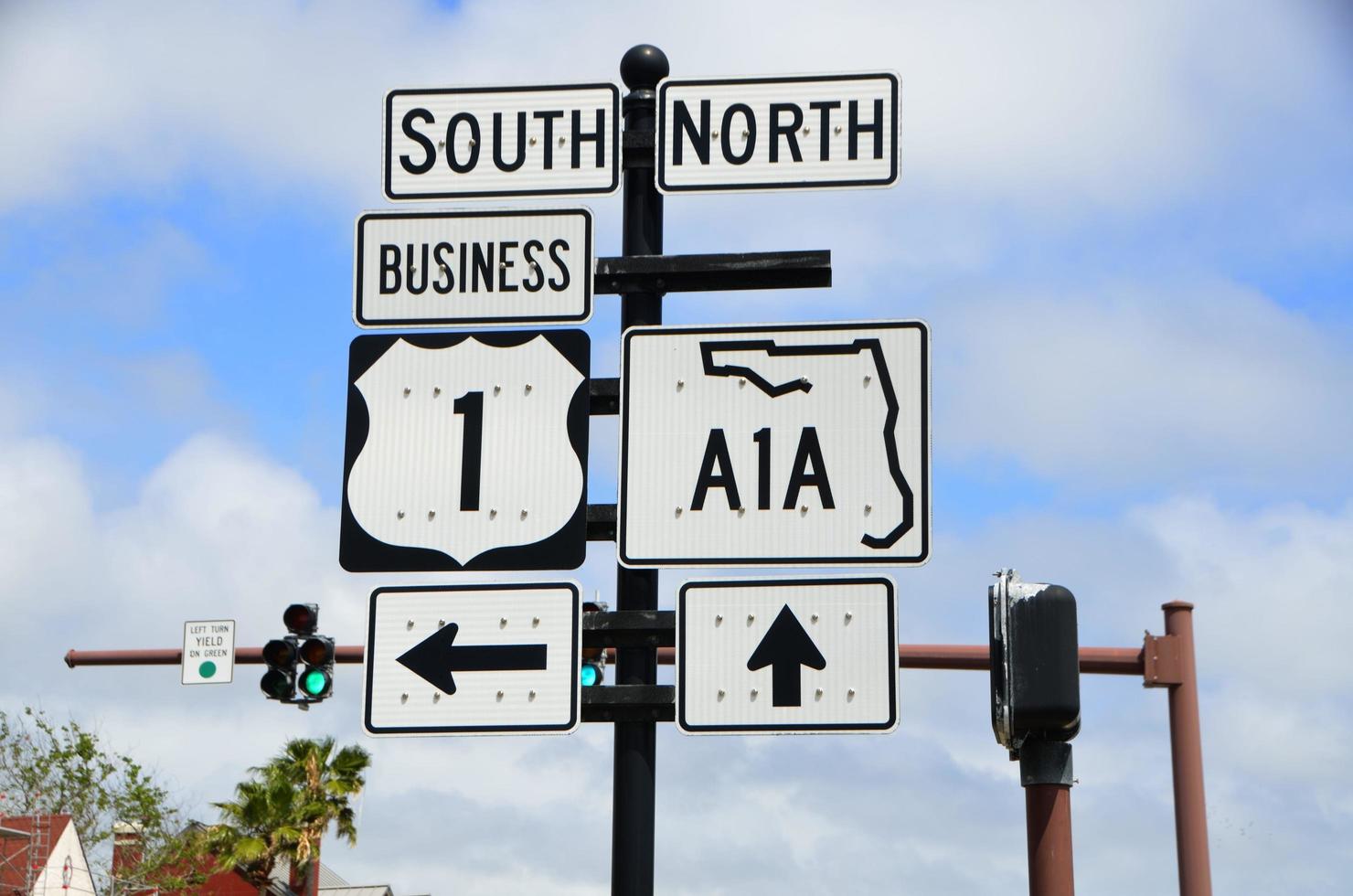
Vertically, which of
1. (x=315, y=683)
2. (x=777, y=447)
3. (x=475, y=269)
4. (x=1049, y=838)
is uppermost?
(x=315, y=683)

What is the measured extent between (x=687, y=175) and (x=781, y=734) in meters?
1.75

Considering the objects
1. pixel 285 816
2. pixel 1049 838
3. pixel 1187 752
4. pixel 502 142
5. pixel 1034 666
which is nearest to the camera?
pixel 1049 838

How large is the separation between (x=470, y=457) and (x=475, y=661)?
604mm

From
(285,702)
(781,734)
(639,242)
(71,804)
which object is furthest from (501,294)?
(71,804)

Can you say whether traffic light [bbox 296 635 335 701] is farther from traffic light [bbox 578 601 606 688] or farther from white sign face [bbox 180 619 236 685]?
traffic light [bbox 578 601 606 688]

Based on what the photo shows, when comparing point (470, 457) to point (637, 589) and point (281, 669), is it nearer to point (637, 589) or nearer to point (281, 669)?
point (637, 589)

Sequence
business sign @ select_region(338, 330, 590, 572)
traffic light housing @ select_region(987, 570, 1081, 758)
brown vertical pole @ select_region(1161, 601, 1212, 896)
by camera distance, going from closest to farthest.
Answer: traffic light housing @ select_region(987, 570, 1081, 758) → business sign @ select_region(338, 330, 590, 572) → brown vertical pole @ select_region(1161, 601, 1212, 896)

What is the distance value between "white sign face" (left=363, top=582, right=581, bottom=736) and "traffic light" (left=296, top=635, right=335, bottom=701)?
1118cm

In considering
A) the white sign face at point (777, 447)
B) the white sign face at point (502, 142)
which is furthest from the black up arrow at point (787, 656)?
the white sign face at point (502, 142)

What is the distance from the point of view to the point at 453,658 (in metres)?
4.93

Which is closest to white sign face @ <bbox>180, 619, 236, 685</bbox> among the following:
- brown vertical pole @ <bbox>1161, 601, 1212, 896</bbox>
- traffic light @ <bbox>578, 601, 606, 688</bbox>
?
brown vertical pole @ <bbox>1161, 601, 1212, 896</bbox>

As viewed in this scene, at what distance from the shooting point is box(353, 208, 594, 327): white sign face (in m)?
5.23

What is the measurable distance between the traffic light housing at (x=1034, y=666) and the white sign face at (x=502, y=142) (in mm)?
2184

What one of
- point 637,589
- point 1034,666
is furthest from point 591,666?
point 1034,666
